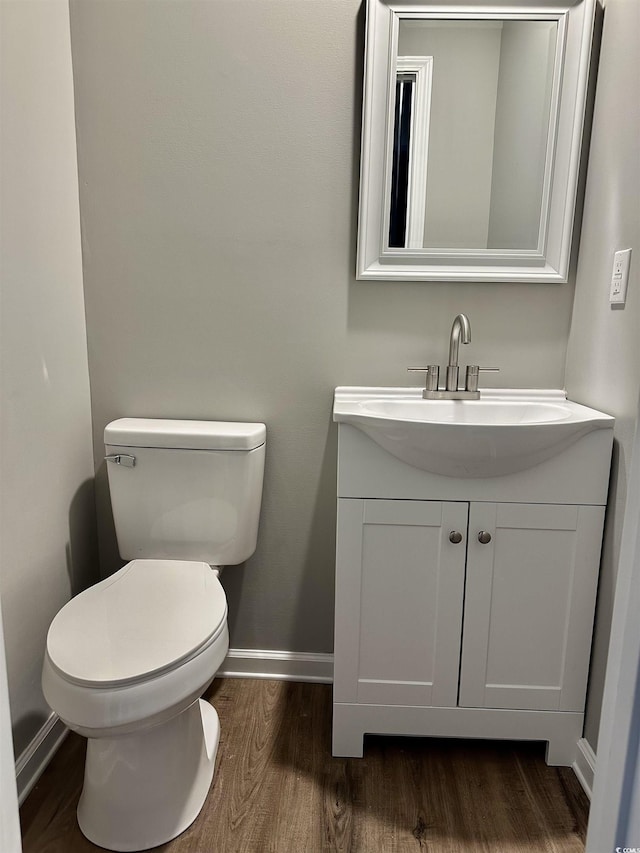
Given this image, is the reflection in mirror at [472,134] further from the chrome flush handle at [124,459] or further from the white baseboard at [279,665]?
the white baseboard at [279,665]

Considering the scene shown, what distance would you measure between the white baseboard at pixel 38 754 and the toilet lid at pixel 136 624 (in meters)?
0.32

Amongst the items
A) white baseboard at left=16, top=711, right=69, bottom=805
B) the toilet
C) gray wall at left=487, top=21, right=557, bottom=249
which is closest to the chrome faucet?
gray wall at left=487, top=21, right=557, bottom=249

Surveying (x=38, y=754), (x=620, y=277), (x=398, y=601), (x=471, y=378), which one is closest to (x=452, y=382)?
(x=471, y=378)

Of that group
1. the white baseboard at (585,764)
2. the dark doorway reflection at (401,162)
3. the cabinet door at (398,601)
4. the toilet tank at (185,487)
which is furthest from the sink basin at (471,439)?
the white baseboard at (585,764)

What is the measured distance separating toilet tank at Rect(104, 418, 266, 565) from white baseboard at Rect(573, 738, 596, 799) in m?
0.96

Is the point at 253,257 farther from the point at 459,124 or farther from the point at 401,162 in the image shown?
the point at 459,124

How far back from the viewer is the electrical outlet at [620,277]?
1.39 meters

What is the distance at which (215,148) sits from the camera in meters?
1.66

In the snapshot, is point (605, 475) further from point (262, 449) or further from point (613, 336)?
point (262, 449)

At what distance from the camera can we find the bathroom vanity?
4.70ft

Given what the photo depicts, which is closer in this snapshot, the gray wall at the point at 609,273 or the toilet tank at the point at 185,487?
the gray wall at the point at 609,273

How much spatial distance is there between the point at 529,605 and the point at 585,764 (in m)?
0.39

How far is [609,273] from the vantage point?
1.49 m

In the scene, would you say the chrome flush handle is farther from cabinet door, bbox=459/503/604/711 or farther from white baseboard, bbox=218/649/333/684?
cabinet door, bbox=459/503/604/711
